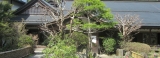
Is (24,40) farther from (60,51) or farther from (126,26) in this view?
(60,51)

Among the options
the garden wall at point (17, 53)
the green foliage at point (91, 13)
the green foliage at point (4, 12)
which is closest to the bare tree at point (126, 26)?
the green foliage at point (91, 13)

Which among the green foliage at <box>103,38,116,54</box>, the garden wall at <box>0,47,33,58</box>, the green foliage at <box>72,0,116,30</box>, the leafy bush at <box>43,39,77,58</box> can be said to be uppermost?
the green foliage at <box>72,0,116,30</box>

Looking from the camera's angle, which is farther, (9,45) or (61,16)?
(9,45)

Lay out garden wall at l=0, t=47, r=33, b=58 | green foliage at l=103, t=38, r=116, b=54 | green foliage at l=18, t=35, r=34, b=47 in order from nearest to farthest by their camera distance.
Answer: garden wall at l=0, t=47, r=33, b=58 → green foliage at l=18, t=35, r=34, b=47 → green foliage at l=103, t=38, r=116, b=54

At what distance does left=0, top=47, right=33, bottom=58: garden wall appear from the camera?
1220cm

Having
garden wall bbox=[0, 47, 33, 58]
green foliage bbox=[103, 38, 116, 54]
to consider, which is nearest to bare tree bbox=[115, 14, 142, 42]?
green foliage bbox=[103, 38, 116, 54]

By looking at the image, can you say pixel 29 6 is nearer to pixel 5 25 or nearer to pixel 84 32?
pixel 5 25

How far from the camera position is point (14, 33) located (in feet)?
57.4

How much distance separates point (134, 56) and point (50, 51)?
6.85 metres

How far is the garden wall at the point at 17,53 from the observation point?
40.0 feet

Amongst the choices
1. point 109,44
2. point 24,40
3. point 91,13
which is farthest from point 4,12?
point 109,44

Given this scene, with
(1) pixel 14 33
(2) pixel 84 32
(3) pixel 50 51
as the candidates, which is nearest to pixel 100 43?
(2) pixel 84 32

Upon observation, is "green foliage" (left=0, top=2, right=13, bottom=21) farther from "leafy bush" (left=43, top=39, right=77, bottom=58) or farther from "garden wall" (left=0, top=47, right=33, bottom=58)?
"leafy bush" (left=43, top=39, right=77, bottom=58)

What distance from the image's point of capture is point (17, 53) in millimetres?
14570
